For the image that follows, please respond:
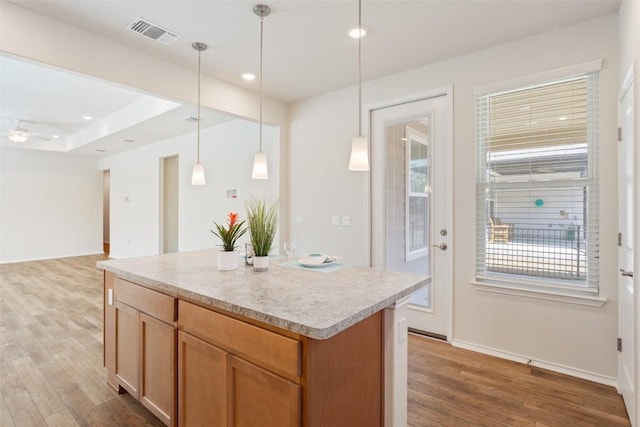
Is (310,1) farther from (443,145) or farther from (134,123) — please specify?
(134,123)

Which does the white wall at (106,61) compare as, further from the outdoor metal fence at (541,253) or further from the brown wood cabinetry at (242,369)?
the outdoor metal fence at (541,253)

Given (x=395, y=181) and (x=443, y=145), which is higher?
(x=443, y=145)

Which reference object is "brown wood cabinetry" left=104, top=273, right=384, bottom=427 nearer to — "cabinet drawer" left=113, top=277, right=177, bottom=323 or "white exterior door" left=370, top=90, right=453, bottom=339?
"cabinet drawer" left=113, top=277, right=177, bottom=323

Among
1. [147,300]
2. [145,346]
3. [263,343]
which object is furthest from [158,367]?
[263,343]

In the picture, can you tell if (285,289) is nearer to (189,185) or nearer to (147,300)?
(147,300)

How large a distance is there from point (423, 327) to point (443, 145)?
71.5 inches

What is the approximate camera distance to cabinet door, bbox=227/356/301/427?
1.22 meters

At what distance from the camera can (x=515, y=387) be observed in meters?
2.35

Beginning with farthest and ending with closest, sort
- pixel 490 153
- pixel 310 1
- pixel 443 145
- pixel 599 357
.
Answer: pixel 443 145 → pixel 490 153 → pixel 599 357 → pixel 310 1

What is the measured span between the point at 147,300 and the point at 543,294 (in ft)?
9.42

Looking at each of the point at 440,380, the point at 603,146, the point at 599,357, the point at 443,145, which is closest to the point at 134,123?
the point at 443,145

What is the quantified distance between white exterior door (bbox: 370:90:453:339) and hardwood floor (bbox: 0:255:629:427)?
18.9 inches

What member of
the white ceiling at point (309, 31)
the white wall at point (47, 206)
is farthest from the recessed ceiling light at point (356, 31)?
the white wall at point (47, 206)

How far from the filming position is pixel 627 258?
2064 millimetres
